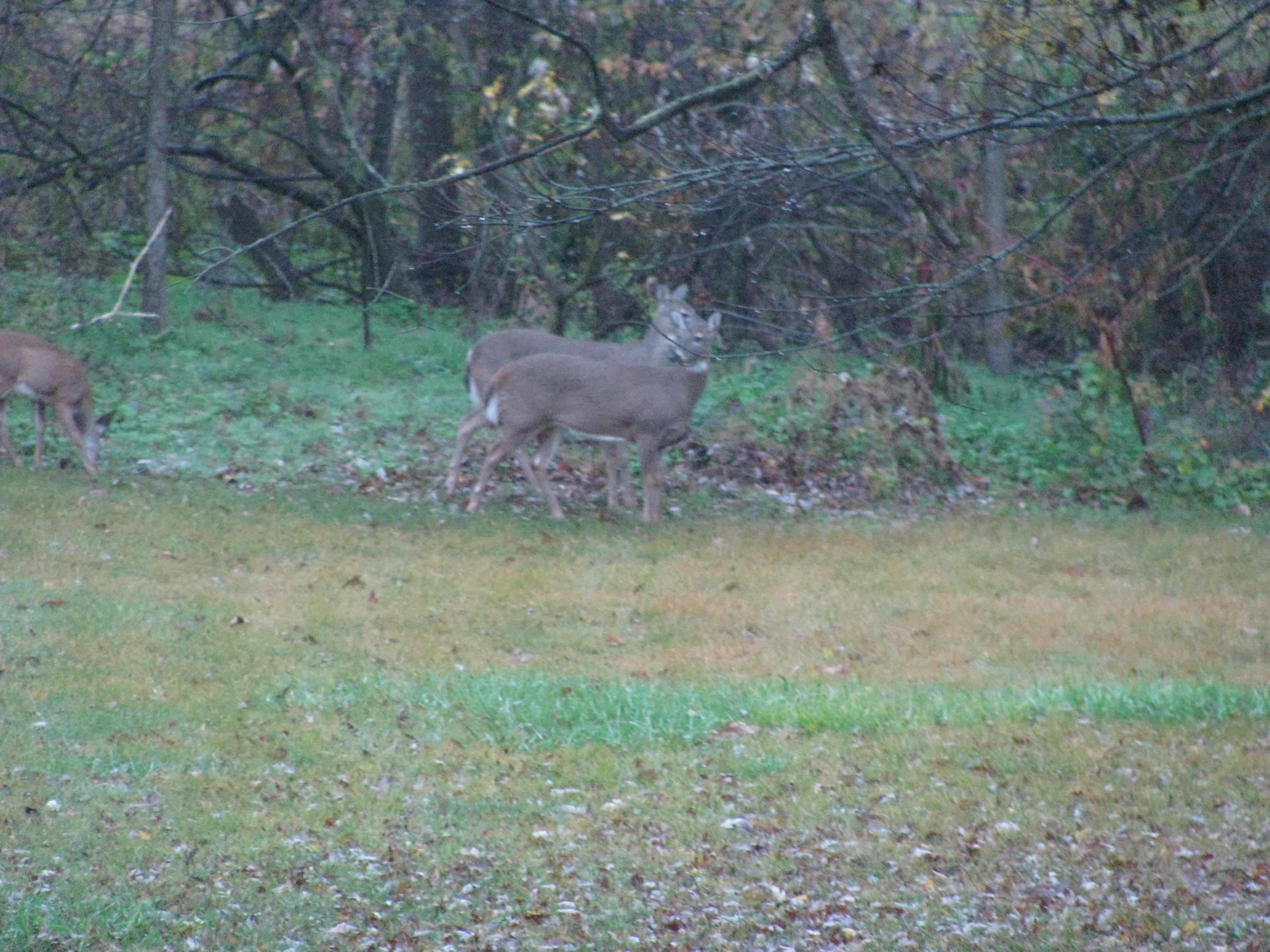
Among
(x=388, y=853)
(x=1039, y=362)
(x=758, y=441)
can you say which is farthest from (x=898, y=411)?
(x=388, y=853)

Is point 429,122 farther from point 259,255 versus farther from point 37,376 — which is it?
point 37,376

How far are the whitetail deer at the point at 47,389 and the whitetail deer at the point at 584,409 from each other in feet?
11.3

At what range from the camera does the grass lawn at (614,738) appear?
5.12 m

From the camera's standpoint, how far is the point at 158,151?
15.8 metres

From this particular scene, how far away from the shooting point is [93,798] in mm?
6051

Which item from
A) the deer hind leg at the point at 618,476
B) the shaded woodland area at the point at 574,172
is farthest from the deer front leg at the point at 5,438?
the deer hind leg at the point at 618,476

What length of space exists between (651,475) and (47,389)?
17.2 feet

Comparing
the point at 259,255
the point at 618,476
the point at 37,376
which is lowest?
the point at 618,476

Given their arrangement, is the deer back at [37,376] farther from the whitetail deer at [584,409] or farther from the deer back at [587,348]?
the whitetail deer at [584,409]

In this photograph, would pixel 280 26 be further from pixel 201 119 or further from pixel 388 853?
pixel 388 853

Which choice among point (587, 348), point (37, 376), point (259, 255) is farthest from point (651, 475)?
point (259, 255)

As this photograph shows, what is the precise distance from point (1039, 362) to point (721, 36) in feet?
25.7

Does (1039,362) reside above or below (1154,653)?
above

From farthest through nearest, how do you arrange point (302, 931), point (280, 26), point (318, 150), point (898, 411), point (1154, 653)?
point (318, 150)
point (280, 26)
point (898, 411)
point (1154, 653)
point (302, 931)
